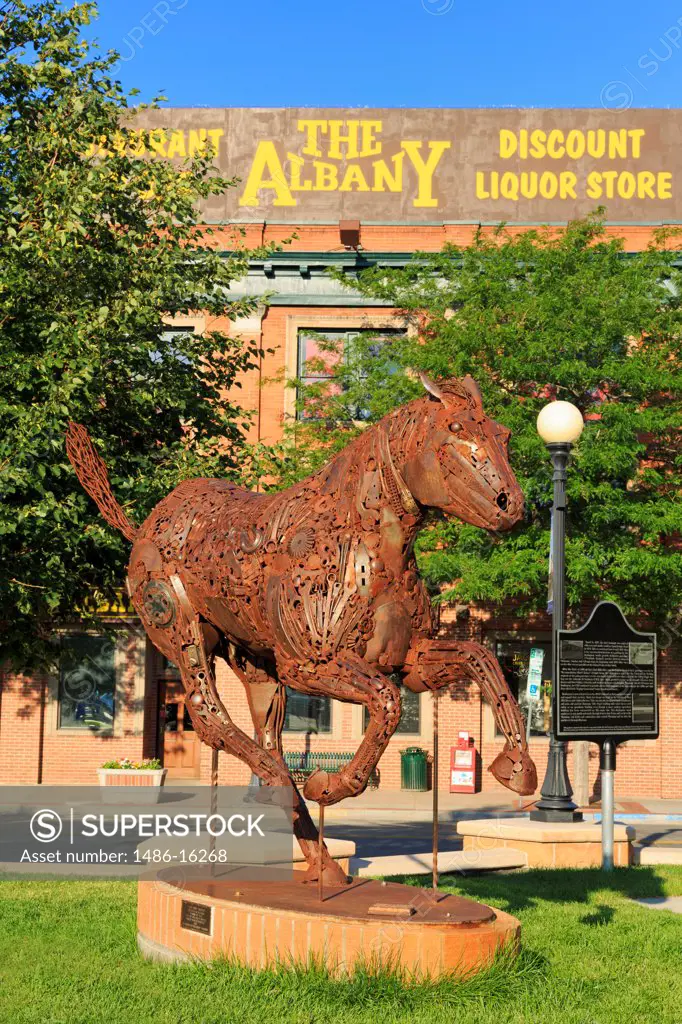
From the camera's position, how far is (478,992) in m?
6.52

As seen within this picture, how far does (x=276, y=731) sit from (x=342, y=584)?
1.84 metres

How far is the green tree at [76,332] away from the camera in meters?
11.5

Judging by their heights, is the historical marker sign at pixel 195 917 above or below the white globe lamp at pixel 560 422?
below

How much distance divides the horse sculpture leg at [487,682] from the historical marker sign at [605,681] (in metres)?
4.08

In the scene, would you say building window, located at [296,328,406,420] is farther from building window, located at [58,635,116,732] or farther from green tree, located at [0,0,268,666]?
green tree, located at [0,0,268,666]

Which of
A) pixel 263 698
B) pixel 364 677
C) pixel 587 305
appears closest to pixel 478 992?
pixel 364 677

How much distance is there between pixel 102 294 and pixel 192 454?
2253 millimetres

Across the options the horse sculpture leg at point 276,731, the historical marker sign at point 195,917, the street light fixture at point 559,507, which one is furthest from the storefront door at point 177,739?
the historical marker sign at point 195,917

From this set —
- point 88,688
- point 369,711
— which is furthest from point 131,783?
point 369,711

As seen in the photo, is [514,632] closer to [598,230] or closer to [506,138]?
[598,230]

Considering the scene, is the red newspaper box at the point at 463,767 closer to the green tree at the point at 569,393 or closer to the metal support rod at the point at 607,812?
the green tree at the point at 569,393

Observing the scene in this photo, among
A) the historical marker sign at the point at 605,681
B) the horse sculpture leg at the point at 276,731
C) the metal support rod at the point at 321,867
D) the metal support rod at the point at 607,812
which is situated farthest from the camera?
the metal support rod at the point at 607,812

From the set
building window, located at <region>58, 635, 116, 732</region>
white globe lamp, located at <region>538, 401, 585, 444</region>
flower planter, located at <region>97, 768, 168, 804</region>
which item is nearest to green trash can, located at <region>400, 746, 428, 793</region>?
building window, located at <region>58, 635, 116, 732</region>

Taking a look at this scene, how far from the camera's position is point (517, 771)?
6.39 m
